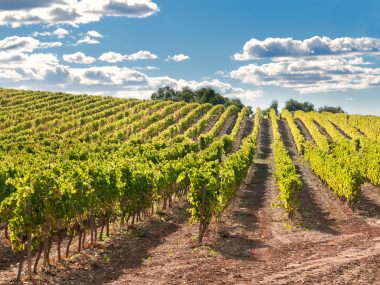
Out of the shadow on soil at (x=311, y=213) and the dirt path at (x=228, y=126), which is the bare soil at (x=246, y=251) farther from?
the dirt path at (x=228, y=126)

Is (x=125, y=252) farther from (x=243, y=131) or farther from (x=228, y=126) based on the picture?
(x=228, y=126)

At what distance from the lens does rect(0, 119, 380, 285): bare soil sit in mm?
20297

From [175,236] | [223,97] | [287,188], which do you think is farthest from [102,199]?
[223,97]

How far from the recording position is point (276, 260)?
915 inches

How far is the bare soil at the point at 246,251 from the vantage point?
66.6ft

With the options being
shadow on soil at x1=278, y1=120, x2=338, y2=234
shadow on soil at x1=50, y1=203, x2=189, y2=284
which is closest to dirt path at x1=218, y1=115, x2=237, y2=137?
shadow on soil at x1=278, y1=120, x2=338, y2=234

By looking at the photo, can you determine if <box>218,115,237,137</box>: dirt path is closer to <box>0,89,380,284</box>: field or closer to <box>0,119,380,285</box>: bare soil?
<box>0,89,380,284</box>: field

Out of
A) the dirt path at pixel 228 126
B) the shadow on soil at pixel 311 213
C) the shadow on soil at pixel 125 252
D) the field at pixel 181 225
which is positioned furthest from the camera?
the dirt path at pixel 228 126

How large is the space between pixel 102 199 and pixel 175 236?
16.6 feet

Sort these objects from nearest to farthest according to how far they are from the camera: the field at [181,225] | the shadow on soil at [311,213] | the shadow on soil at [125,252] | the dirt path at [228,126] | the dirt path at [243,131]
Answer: the field at [181,225], the shadow on soil at [125,252], the shadow on soil at [311,213], the dirt path at [243,131], the dirt path at [228,126]

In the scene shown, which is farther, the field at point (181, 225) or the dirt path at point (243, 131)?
the dirt path at point (243, 131)

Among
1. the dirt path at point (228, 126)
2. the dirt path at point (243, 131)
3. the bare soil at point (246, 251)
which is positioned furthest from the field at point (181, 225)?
the dirt path at point (228, 126)

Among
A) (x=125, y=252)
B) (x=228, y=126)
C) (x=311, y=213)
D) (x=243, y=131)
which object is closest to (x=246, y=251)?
(x=125, y=252)

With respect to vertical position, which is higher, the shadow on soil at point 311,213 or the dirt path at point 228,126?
the dirt path at point 228,126
